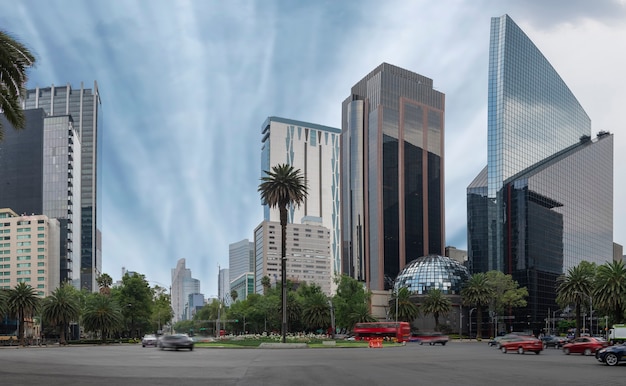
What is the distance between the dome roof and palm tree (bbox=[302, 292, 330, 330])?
1751 inches

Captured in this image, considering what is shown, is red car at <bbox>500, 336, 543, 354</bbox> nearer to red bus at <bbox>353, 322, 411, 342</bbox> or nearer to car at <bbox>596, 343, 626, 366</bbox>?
car at <bbox>596, 343, 626, 366</bbox>

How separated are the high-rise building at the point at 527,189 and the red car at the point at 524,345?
119514mm

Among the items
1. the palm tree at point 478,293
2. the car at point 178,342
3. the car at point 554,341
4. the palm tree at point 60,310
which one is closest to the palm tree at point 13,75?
the car at point 178,342

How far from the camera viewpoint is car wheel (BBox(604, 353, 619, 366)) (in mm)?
31922

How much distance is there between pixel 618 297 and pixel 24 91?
74048 millimetres

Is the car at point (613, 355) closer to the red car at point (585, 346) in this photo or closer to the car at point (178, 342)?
the red car at point (585, 346)

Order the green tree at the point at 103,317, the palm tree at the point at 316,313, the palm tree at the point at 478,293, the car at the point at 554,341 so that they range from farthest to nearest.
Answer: the palm tree at the point at 478,293
the palm tree at the point at 316,313
the green tree at the point at 103,317
the car at the point at 554,341

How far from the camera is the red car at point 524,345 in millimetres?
53844

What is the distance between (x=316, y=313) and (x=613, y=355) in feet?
311

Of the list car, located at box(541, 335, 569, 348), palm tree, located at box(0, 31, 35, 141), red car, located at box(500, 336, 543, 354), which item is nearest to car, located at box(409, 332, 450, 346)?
car, located at box(541, 335, 569, 348)

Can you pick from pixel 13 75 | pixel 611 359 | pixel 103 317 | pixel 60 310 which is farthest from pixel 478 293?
pixel 13 75

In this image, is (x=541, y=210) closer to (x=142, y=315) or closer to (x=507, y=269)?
(x=507, y=269)

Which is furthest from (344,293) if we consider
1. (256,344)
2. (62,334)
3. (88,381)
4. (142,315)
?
(88,381)

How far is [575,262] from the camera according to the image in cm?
18538
